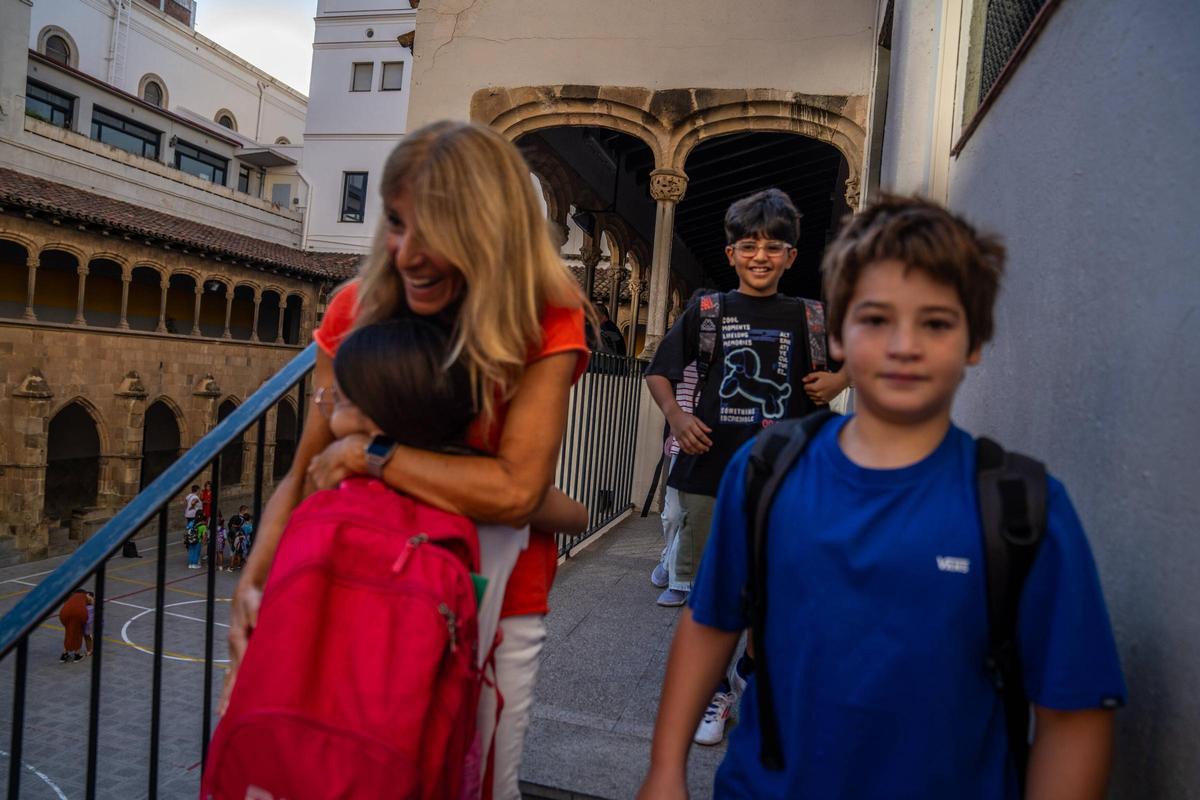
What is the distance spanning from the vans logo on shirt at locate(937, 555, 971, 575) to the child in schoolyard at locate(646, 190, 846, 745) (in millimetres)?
1646

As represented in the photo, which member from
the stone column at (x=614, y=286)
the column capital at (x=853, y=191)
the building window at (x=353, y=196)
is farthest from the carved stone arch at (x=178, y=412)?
the column capital at (x=853, y=191)

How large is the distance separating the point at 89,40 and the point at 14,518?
22249 mm

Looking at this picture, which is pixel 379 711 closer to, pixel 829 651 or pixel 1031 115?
pixel 829 651

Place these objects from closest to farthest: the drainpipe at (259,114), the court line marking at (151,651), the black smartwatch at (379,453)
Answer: the black smartwatch at (379,453)
the court line marking at (151,651)
the drainpipe at (259,114)

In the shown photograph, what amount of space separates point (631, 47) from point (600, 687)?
21.2ft

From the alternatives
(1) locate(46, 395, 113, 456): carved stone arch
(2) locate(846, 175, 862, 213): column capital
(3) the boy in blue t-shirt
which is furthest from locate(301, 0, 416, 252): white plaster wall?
(3) the boy in blue t-shirt

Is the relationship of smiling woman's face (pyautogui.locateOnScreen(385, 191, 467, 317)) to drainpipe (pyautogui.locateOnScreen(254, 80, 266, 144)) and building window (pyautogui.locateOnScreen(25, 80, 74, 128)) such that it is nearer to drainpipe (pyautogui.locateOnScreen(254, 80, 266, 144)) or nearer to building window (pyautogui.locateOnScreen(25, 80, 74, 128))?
building window (pyautogui.locateOnScreen(25, 80, 74, 128))

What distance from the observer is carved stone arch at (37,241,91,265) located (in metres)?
22.7

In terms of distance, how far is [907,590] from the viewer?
1104mm

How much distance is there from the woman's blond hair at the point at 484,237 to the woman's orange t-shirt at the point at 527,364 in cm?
2

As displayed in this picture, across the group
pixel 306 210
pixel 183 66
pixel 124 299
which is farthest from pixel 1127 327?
pixel 183 66

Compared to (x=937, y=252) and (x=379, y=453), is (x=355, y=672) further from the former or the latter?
(x=937, y=252)

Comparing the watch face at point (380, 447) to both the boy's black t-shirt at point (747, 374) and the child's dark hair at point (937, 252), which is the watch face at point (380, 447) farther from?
the boy's black t-shirt at point (747, 374)

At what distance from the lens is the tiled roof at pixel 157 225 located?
2228 centimetres
